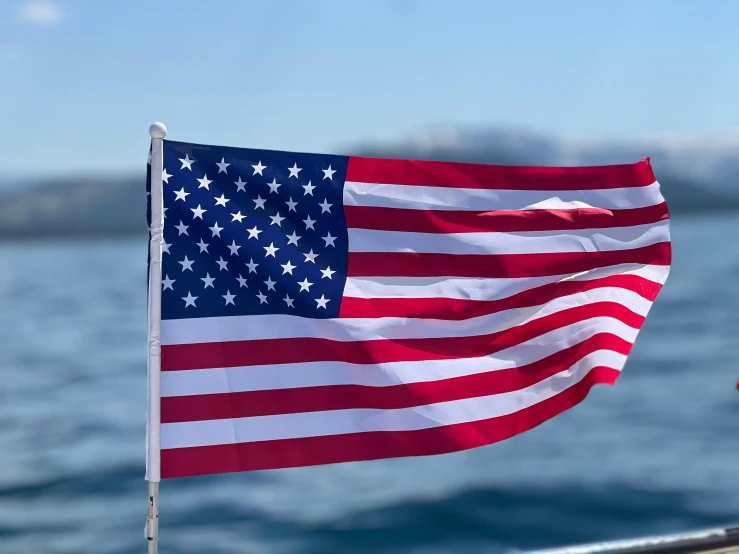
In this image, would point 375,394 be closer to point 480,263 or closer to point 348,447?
point 348,447

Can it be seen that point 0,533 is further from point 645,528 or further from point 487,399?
point 487,399

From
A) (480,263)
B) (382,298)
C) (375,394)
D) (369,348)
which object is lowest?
(375,394)

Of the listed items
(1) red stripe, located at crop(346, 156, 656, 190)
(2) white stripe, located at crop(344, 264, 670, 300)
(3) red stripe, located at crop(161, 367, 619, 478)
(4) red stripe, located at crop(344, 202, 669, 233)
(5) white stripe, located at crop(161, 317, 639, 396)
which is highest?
(1) red stripe, located at crop(346, 156, 656, 190)

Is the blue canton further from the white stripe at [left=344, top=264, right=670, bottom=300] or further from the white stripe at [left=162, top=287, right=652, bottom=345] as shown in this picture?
the white stripe at [left=344, top=264, right=670, bottom=300]

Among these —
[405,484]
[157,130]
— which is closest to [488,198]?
[157,130]

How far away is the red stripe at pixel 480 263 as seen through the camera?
15.5 feet

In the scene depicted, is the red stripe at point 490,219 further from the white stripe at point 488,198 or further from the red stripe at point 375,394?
the red stripe at point 375,394

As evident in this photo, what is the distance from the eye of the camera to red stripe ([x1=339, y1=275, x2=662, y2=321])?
4.66 metres

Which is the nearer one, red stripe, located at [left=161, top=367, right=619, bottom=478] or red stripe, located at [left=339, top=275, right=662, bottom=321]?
red stripe, located at [left=161, top=367, right=619, bottom=478]

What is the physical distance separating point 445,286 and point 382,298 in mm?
355

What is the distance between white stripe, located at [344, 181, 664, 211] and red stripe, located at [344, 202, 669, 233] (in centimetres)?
3

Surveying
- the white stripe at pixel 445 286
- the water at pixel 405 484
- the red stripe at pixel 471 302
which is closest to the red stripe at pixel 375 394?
the red stripe at pixel 471 302

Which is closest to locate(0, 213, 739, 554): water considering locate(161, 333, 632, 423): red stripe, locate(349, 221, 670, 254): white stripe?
locate(161, 333, 632, 423): red stripe

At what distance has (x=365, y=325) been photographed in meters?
4.65
